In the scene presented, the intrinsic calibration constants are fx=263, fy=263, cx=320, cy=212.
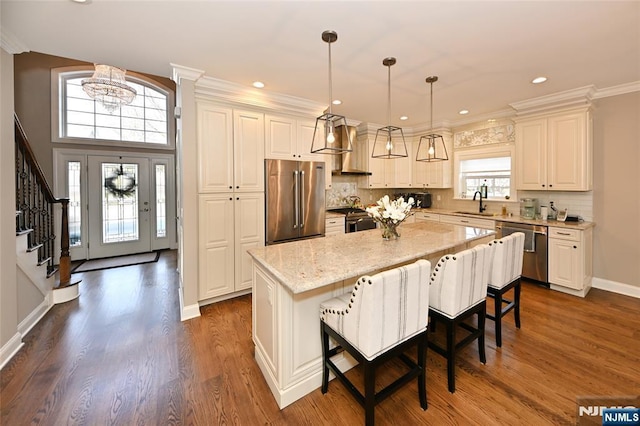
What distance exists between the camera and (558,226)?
11.3 ft

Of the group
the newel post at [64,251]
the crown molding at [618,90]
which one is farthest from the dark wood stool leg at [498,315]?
the newel post at [64,251]

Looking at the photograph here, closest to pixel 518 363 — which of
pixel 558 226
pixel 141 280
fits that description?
pixel 558 226

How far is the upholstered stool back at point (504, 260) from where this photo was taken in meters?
2.30

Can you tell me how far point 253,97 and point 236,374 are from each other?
2993mm

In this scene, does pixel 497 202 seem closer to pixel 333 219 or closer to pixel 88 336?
pixel 333 219

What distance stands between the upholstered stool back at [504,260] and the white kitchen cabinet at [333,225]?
7.59ft

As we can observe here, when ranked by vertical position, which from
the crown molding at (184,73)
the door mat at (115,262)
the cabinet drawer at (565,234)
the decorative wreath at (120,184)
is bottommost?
the door mat at (115,262)

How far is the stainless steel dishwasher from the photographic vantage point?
3605mm

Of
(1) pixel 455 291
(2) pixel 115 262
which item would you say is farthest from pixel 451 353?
(2) pixel 115 262

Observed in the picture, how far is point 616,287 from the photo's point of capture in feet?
11.5

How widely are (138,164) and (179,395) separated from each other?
18.0 ft

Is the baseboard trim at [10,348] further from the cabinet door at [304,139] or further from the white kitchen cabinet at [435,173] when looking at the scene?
the white kitchen cabinet at [435,173]

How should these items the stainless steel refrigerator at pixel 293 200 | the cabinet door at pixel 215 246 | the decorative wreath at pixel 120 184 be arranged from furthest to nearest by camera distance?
the decorative wreath at pixel 120 184
the stainless steel refrigerator at pixel 293 200
the cabinet door at pixel 215 246

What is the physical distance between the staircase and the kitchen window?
617 centimetres
